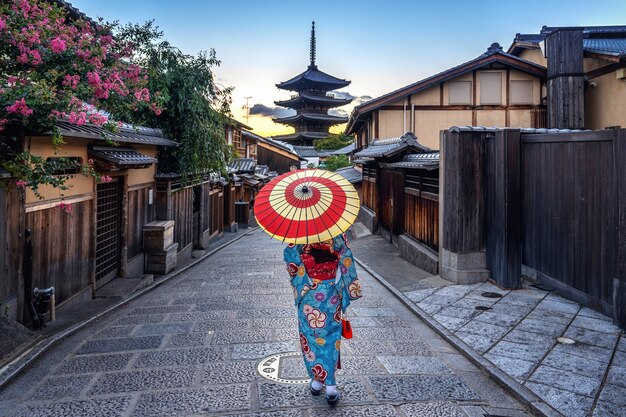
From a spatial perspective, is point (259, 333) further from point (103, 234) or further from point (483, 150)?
point (483, 150)

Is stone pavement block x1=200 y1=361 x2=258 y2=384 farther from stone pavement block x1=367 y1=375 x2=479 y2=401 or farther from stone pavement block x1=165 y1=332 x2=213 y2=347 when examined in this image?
stone pavement block x1=367 y1=375 x2=479 y2=401

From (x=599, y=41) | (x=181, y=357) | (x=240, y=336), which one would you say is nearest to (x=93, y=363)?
(x=181, y=357)

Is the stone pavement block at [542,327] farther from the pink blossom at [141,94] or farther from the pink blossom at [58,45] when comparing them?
the pink blossom at [58,45]

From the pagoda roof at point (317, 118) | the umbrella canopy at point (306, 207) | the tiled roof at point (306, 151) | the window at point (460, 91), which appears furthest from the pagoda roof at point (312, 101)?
the umbrella canopy at point (306, 207)

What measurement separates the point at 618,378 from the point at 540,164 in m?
4.23

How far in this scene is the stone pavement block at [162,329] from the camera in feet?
21.6

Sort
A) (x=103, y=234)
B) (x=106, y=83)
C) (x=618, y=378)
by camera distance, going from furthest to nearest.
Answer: (x=103, y=234) < (x=106, y=83) < (x=618, y=378)

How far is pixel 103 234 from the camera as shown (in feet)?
31.7

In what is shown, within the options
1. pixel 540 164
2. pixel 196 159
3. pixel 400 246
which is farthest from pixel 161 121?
pixel 540 164

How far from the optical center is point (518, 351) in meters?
5.50

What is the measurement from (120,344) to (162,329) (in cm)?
77

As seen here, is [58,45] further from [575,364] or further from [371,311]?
[575,364]

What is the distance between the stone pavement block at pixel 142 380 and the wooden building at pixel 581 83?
15636mm

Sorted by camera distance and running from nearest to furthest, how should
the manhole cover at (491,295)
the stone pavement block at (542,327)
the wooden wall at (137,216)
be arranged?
the stone pavement block at (542,327) < the manhole cover at (491,295) < the wooden wall at (137,216)
